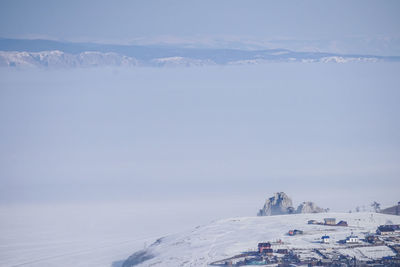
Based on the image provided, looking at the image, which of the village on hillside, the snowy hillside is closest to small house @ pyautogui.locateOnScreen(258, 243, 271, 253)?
the village on hillside

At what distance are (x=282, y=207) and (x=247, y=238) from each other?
14.4m

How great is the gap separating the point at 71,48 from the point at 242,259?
138 m

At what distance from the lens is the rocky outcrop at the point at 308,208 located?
71.1 metres

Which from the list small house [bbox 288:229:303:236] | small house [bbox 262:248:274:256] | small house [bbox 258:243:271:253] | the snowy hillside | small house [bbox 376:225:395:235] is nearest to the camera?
small house [bbox 262:248:274:256]

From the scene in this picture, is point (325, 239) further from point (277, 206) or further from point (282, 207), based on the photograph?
point (277, 206)

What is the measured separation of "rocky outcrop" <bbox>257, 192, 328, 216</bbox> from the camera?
234ft

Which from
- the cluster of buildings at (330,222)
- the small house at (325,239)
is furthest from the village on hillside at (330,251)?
the cluster of buildings at (330,222)

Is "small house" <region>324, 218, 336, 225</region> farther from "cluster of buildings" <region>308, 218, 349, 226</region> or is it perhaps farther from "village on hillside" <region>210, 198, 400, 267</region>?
"village on hillside" <region>210, 198, 400, 267</region>

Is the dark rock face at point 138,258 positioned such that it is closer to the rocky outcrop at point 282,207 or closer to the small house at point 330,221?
the small house at point 330,221

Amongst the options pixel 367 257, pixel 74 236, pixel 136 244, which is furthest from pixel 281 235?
pixel 74 236

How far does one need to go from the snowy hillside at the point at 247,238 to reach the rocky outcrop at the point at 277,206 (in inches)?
174

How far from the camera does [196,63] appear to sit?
585 ft

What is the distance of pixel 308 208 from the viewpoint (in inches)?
2805

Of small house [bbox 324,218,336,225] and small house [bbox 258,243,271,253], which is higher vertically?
small house [bbox 324,218,336,225]
